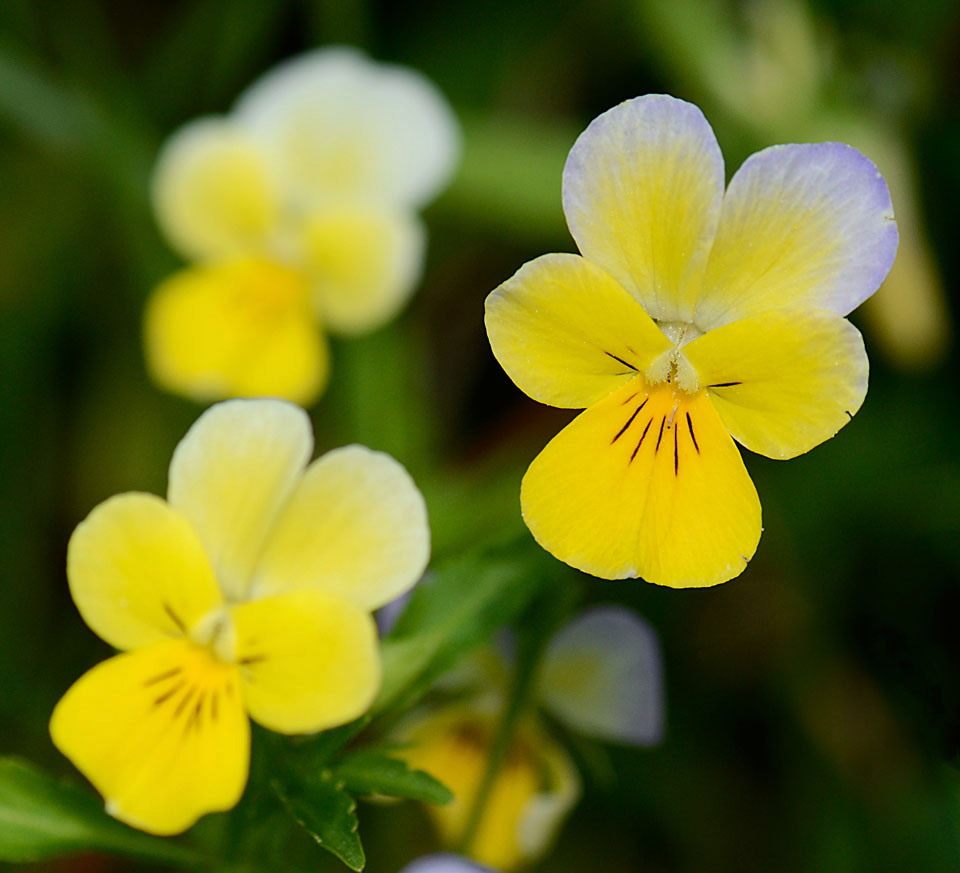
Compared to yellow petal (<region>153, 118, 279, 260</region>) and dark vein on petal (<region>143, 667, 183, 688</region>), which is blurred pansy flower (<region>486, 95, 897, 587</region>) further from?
yellow petal (<region>153, 118, 279, 260</region>)

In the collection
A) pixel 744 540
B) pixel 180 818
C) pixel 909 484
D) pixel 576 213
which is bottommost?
pixel 909 484

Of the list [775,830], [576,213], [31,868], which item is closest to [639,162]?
[576,213]

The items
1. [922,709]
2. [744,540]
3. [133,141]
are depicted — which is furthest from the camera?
[133,141]

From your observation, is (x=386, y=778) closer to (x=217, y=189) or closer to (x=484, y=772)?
(x=484, y=772)

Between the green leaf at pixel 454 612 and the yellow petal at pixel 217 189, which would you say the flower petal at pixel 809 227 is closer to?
the green leaf at pixel 454 612

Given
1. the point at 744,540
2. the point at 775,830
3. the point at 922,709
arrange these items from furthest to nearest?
1. the point at 775,830
2. the point at 922,709
3. the point at 744,540

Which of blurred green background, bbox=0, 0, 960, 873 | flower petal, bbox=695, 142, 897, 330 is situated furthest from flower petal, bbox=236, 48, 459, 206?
flower petal, bbox=695, 142, 897, 330

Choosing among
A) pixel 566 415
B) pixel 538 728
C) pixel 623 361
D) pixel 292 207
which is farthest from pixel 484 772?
pixel 292 207

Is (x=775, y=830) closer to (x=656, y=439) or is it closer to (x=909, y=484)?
(x=909, y=484)
